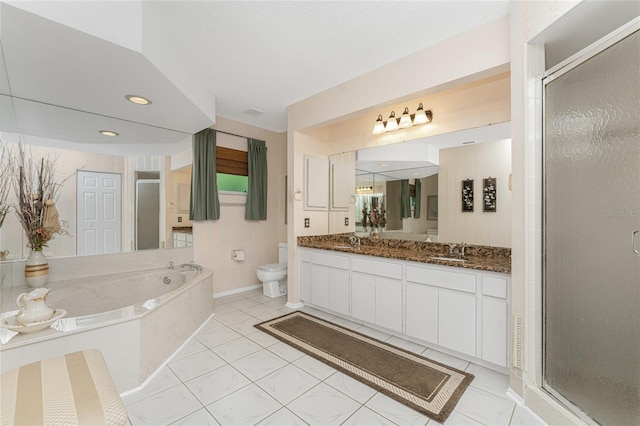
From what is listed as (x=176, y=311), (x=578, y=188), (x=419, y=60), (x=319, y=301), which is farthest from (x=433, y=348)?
(x=419, y=60)

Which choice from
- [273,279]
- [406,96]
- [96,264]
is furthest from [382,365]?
[96,264]

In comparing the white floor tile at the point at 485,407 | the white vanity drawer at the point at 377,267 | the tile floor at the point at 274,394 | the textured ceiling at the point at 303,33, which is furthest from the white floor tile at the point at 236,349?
the textured ceiling at the point at 303,33

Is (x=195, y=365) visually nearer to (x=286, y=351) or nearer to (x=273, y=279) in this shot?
(x=286, y=351)

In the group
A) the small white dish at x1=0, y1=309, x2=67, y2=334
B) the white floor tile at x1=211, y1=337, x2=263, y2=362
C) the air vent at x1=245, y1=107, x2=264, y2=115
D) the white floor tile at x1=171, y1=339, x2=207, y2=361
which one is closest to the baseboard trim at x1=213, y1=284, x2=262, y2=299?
the white floor tile at x1=171, y1=339, x2=207, y2=361

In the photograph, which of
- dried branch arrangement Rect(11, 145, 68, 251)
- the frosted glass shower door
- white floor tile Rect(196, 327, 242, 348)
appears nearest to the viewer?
the frosted glass shower door

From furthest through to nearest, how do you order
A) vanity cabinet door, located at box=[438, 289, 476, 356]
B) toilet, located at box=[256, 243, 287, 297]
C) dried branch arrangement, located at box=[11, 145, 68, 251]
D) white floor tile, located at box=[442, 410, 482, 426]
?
toilet, located at box=[256, 243, 287, 297]
dried branch arrangement, located at box=[11, 145, 68, 251]
vanity cabinet door, located at box=[438, 289, 476, 356]
white floor tile, located at box=[442, 410, 482, 426]

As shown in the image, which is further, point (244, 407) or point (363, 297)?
point (363, 297)

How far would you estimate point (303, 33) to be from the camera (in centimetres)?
208

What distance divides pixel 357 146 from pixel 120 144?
2.78m

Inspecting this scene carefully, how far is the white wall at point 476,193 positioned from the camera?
7.59 ft

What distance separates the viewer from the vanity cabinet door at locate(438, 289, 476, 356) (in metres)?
2.07

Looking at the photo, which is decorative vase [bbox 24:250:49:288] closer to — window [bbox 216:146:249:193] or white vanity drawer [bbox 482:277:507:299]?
window [bbox 216:146:249:193]

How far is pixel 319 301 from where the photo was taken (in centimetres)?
325

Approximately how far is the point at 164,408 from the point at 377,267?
1.96 m
